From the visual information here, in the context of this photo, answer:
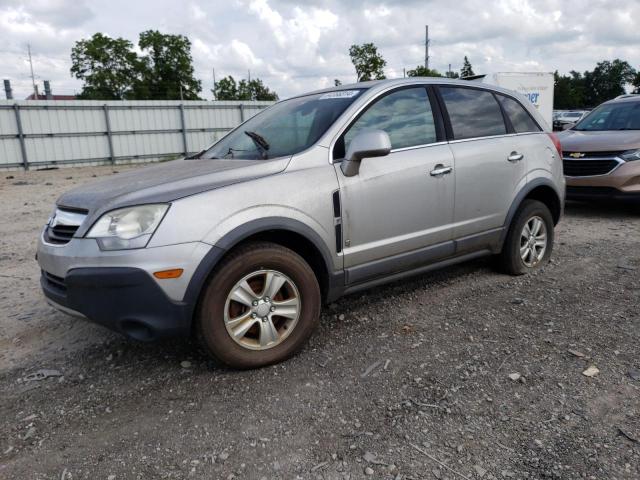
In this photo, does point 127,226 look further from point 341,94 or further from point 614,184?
point 614,184

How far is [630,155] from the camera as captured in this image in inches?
277

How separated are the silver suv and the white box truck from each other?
46.4 feet

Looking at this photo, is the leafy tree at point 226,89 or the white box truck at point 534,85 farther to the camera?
the leafy tree at point 226,89

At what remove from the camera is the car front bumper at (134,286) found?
2.60 metres

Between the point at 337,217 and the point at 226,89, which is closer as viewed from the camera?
the point at 337,217

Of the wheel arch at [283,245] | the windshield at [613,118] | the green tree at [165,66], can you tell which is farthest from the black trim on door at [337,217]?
the green tree at [165,66]

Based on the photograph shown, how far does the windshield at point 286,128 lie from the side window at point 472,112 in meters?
0.88

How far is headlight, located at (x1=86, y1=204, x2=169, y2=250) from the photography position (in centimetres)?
263

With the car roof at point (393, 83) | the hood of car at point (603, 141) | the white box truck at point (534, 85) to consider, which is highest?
the white box truck at point (534, 85)

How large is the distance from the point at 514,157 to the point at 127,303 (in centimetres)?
329

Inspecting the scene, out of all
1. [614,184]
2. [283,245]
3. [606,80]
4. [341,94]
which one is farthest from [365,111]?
[606,80]

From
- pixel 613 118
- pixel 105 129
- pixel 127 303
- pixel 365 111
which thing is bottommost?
pixel 127 303

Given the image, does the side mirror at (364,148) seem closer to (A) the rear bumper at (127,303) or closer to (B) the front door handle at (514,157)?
(A) the rear bumper at (127,303)

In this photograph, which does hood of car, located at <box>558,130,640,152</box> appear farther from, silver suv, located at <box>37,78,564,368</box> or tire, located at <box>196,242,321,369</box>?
tire, located at <box>196,242,321,369</box>
